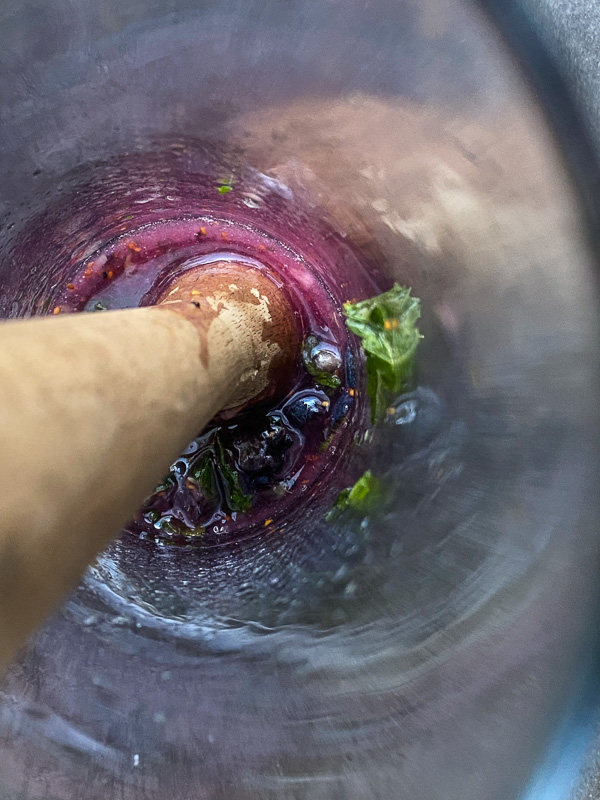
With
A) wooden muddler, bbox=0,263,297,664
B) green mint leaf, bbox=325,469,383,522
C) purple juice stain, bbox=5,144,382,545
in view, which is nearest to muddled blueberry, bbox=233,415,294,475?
purple juice stain, bbox=5,144,382,545

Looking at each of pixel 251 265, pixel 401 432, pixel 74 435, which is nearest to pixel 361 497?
pixel 401 432

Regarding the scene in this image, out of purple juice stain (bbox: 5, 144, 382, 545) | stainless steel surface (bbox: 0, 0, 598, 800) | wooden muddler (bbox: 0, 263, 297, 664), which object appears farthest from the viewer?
purple juice stain (bbox: 5, 144, 382, 545)

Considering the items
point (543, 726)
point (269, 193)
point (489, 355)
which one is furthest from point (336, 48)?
point (543, 726)

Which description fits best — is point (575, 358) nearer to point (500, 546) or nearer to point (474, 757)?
point (500, 546)

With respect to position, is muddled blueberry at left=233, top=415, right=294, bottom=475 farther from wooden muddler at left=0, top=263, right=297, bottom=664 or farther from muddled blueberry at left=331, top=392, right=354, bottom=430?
wooden muddler at left=0, top=263, right=297, bottom=664

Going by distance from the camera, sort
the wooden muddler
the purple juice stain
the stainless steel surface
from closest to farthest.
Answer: the wooden muddler, the stainless steel surface, the purple juice stain

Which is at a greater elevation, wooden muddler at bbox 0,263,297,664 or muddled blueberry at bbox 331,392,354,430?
muddled blueberry at bbox 331,392,354,430
